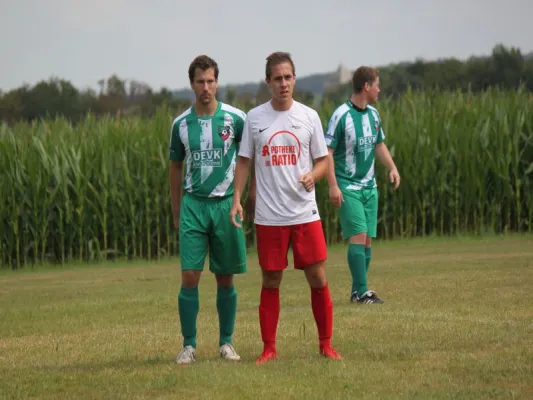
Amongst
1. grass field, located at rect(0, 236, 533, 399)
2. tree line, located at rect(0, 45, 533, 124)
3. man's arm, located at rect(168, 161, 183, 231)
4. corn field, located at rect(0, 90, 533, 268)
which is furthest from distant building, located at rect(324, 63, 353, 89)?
man's arm, located at rect(168, 161, 183, 231)

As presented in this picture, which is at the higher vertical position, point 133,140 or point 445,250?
point 133,140

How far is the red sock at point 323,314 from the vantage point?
8539 millimetres

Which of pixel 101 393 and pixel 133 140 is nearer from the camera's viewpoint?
pixel 101 393

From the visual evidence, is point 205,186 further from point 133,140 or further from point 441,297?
point 133,140

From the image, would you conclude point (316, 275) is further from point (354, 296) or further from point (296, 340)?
point (354, 296)

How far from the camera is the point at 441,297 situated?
1259cm

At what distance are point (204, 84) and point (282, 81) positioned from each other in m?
0.67

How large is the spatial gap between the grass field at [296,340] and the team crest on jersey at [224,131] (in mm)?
1667

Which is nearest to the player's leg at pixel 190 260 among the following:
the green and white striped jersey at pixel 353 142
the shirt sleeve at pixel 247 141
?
the shirt sleeve at pixel 247 141

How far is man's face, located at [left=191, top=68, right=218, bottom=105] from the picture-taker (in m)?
8.70

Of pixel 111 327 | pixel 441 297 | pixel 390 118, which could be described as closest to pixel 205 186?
pixel 111 327

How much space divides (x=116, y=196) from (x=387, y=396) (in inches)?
598

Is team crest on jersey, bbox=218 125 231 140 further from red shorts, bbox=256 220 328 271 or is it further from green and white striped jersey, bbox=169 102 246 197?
red shorts, bbox=256 220 328 271

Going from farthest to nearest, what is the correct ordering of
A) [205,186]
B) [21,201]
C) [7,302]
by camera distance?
[21,201]
[7,302]
[205,186]
